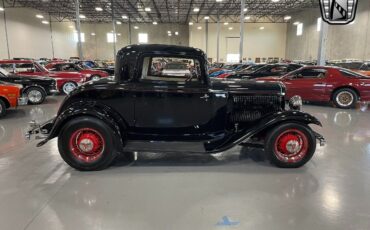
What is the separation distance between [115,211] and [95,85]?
1.85 metres

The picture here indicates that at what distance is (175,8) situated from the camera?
30281 mm

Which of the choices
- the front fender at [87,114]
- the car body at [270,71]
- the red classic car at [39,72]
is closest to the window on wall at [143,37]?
the red classic car at [39,72]

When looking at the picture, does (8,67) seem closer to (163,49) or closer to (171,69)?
(171,69)

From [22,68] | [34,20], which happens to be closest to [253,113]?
[22,68]

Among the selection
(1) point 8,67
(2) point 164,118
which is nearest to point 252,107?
(2) point 164,118

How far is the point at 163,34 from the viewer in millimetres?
40562

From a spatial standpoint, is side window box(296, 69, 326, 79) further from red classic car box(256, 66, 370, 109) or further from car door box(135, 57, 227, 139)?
car door box(135, 57, 227, 139)

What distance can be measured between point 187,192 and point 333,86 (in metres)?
7.55

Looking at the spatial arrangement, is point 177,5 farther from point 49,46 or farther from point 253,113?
point 253,113

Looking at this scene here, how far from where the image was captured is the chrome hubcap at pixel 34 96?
965cm

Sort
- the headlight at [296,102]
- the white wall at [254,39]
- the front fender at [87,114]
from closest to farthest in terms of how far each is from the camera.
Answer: the front fender at [87,114] → the headlight at [296,102] → the white wall at [254,39]

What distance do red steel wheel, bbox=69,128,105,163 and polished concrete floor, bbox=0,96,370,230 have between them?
0.23 meters

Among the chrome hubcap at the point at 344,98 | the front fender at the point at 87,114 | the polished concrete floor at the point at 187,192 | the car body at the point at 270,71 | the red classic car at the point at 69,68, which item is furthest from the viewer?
the red classic car at the point at 69,68

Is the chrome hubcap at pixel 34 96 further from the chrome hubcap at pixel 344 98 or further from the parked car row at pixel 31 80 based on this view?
the chrome hubcap at pixel 344 98
